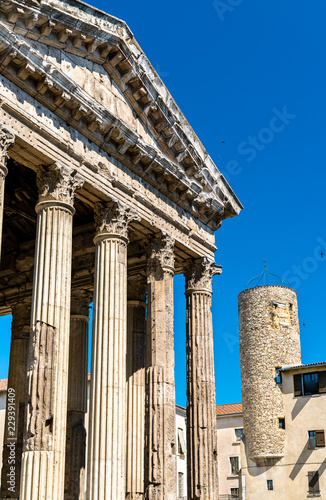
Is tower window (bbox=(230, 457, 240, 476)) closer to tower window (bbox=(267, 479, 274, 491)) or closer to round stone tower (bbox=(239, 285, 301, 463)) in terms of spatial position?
round stone tower (bbox=(239, 285, 301, 463))

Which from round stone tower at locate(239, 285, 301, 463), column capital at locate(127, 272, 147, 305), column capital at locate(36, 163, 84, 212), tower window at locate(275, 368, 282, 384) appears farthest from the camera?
tower window at locate(275, 368, 282, 384)

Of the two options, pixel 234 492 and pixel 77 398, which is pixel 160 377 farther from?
pixel 234 492

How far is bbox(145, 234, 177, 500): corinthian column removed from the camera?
18.5 metres

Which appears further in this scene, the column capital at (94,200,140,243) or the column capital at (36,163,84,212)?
the column capital at (94,200,140,243)

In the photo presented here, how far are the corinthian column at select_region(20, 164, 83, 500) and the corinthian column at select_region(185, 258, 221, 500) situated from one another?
636 cm

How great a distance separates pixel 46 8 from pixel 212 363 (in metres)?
11.4

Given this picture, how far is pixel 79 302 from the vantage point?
2458 cm

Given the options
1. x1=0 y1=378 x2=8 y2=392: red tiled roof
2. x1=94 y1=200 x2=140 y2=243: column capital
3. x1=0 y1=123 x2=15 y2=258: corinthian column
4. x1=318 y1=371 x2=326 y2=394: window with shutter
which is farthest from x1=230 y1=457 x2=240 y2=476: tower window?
x1=0 y1=123 x2=15 y2=258: corinthian column

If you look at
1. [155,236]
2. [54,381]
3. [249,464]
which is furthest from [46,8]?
[249,464]

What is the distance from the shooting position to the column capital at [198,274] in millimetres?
22609

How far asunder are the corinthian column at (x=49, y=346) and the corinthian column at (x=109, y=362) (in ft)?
5.19

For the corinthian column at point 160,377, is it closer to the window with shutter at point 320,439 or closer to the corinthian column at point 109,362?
the corinthian column at point 109,362

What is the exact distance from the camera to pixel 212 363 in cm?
2188

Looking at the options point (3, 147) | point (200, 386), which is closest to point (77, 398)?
point (200, 386)
